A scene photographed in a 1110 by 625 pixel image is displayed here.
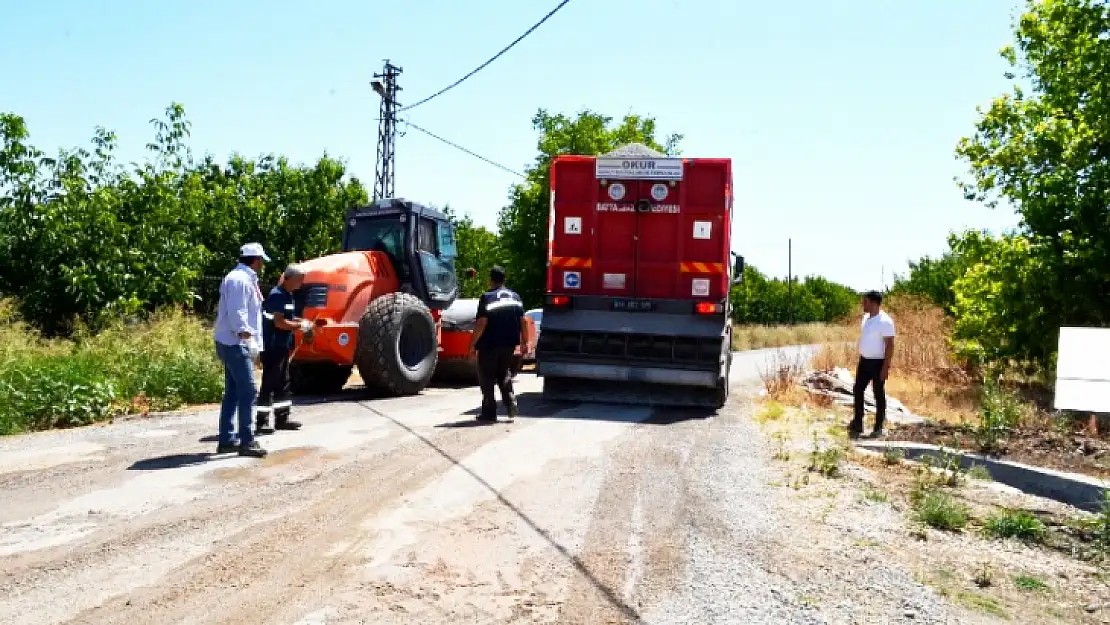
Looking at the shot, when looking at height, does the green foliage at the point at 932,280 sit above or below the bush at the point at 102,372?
above

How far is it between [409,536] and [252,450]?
287 centimetres

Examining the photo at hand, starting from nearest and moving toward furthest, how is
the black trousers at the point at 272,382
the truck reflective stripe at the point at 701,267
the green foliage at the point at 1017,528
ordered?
the green foliage at the point at 1017,528 → the black trousers at the point at 272,382 → the truck reflective stripe at the point at 701,267

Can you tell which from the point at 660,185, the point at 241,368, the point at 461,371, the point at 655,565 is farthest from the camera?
the point at 461,371

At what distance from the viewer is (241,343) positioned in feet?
24.1

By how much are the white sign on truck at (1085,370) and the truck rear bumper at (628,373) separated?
7.91 metres

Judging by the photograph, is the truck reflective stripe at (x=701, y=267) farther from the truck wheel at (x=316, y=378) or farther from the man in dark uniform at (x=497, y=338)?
the truck wheel at (x=316, y=378)

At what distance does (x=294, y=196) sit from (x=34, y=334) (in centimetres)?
1229

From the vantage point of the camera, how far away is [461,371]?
14.0 metres

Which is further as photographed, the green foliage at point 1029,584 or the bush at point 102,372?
the bush at point 102,372

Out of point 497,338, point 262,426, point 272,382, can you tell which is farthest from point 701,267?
point 262,426

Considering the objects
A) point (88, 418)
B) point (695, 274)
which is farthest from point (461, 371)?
point (88, 418)

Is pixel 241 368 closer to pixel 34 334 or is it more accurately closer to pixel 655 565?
pixel 655 565

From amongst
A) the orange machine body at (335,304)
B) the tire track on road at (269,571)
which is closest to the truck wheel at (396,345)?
the orange machine body at (335,304)

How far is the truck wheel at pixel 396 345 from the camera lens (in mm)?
11375
